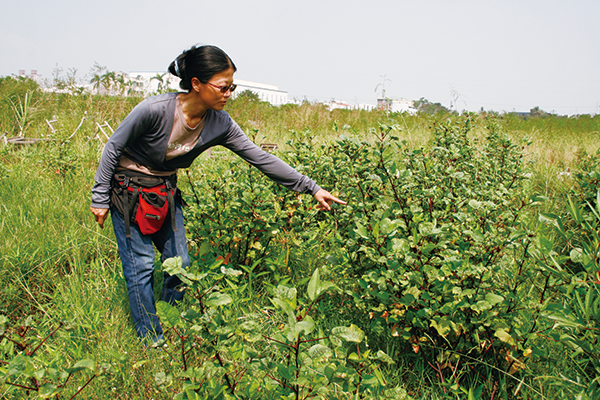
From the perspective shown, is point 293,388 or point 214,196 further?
point 214,196

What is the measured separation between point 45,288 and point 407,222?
272cm

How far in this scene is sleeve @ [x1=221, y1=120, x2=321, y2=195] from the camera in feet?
7.97

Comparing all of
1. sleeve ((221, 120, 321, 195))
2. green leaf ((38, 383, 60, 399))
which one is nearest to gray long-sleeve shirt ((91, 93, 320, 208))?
sleeve ((221, 120, 321, 195))

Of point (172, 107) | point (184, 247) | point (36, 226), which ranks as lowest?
point (36, 226)

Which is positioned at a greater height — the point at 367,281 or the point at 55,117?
the point at 55,117

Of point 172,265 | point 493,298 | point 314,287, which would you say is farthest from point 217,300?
point 493,298

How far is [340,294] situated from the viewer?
251 centimetres

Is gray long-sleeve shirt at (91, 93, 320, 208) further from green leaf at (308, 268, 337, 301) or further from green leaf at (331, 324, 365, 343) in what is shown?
green leaf at (331, 324, 365, 343)

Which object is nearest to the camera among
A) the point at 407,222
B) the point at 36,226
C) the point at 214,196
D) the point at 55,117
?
the point at 407,222

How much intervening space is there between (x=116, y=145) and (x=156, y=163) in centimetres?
24

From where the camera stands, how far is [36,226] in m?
3.34

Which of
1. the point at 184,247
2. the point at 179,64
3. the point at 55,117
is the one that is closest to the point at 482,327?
the point at 184,247

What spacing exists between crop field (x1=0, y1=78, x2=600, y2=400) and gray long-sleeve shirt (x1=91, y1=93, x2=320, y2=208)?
0.22 metres

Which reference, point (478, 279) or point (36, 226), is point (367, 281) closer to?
point (478, 279)
